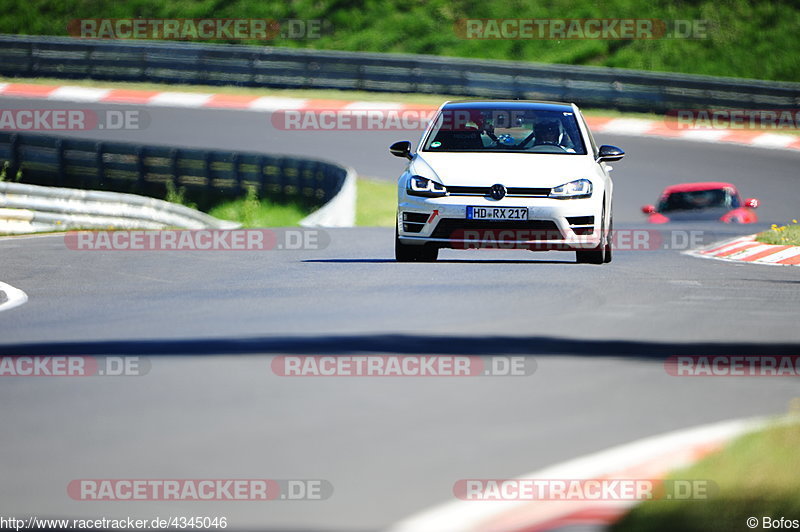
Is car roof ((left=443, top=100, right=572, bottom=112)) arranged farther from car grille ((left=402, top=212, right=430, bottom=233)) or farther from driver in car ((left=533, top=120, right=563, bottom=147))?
car grille ((left=402, top=212, right=430, bottom=233))

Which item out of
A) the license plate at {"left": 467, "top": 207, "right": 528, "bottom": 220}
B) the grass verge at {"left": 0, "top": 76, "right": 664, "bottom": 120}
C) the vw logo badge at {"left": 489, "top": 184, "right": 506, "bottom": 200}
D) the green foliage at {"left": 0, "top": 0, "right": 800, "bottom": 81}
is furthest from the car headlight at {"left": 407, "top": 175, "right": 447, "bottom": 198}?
the green foliage at {"left": 0, "top": 0, "right": 800, "bottom": 81}

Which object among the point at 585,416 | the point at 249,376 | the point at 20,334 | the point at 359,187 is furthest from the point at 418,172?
the point at 359,187

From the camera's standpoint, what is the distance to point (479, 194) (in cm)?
1172

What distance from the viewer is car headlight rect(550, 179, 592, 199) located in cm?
1177

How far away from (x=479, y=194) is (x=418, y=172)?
2.01 ft

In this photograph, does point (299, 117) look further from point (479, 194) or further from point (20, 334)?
point (20, 334)

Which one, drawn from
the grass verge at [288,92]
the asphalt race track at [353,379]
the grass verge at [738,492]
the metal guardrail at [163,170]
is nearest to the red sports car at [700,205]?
the metal guardrail at [163,170]

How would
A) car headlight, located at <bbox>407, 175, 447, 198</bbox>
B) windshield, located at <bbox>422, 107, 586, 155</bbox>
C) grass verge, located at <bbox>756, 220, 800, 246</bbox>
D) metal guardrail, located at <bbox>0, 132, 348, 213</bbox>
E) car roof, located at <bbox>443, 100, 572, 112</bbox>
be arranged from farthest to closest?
1. metal guardrail, located at <bbox>0, 132, 348, 213</bbox>
2. grass verge, located at <bbox>756, 220, 800, 246</bbox>
3. car roof, located at <bbox>443, 100, 572, 112</bbox>
4. windshield, located at <bbox>422, 107, 586, 155</bbox>
5. car headlight, located at <bbox>407, 175, 447, 198</bbox>

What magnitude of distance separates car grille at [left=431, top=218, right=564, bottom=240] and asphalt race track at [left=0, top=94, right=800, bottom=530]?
1.32 ft

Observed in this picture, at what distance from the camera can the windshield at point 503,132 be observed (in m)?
12.5

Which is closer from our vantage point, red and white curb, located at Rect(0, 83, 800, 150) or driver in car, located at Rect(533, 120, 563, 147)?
driver in car, located at Rect(533, 120, 563, 147)

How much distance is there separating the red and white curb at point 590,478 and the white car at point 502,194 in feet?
18.3

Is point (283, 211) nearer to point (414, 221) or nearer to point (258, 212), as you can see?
point (258, 212)

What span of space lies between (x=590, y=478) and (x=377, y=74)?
28662mm
